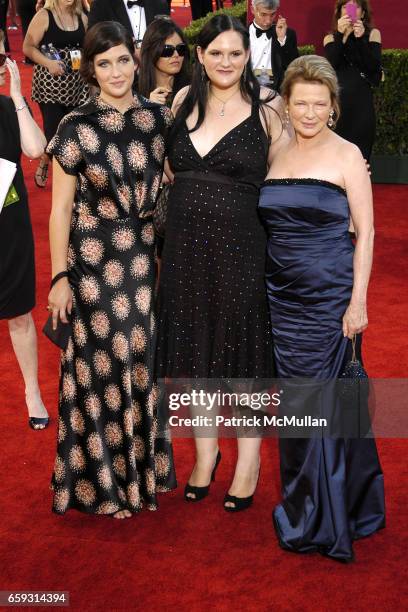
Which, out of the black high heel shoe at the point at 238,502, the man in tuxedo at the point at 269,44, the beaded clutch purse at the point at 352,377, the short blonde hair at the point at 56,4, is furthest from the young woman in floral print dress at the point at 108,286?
the man in tuxedo at the point at 269,44

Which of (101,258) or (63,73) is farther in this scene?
(63,73)

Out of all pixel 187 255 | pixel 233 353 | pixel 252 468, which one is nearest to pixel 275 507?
pixel 252 468

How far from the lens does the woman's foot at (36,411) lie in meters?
4.34

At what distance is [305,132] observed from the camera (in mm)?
3105

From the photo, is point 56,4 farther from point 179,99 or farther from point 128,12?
point 179,99

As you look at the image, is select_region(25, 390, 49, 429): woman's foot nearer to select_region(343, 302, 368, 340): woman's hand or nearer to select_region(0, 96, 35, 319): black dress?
select_region(0, 96, 35, 319): black dress

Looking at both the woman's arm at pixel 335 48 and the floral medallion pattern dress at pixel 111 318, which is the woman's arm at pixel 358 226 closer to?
the floral medallion pattern dress at pixel 111 318

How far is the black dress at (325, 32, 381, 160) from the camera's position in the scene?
22.2ft

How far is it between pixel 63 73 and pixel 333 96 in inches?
170

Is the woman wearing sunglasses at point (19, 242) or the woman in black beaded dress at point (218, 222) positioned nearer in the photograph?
the woman in black beaded dress at point (218, 222)

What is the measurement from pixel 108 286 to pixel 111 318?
0.39ft

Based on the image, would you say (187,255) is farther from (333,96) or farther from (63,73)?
(63,73)

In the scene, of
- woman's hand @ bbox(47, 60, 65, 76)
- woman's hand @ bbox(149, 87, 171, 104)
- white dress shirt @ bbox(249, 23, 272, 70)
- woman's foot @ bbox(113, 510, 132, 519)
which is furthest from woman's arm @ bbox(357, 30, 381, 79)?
woman's foot @ bbox(113, 510, 132, 519)

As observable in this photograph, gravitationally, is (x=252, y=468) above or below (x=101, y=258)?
below
